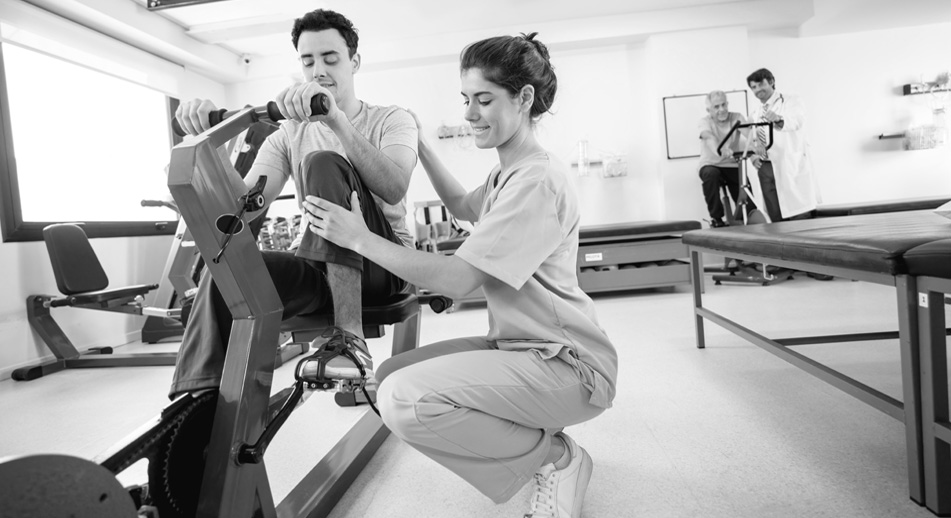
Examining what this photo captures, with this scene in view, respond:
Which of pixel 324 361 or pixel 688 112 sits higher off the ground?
pixel 688 112

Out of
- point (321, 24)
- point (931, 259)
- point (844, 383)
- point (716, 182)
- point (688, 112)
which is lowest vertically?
point (844, 383)

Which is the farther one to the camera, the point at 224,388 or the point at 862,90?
the point at 862,90

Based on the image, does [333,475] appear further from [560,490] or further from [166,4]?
[166,4]

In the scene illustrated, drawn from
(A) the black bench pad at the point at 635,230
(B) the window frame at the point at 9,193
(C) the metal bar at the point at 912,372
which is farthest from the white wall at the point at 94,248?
(C) the metal bar at the point at 912,372

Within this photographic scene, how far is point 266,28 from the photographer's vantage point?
16.9 ft

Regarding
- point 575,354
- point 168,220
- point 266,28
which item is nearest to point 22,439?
point 575,354

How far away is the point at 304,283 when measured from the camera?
4.30ft

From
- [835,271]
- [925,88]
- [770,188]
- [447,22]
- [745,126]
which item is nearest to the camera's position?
[835,271]

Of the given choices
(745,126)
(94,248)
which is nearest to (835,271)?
(745,126)

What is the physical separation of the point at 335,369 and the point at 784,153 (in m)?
4.94

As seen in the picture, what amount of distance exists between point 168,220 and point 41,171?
122cm

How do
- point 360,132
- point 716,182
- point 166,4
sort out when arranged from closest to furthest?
point 360,132 < point 166,4 < point 716,182

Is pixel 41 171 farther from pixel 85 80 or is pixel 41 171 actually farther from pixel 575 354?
pixel 575 354

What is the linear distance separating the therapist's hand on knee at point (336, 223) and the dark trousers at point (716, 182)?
15.6 ft
